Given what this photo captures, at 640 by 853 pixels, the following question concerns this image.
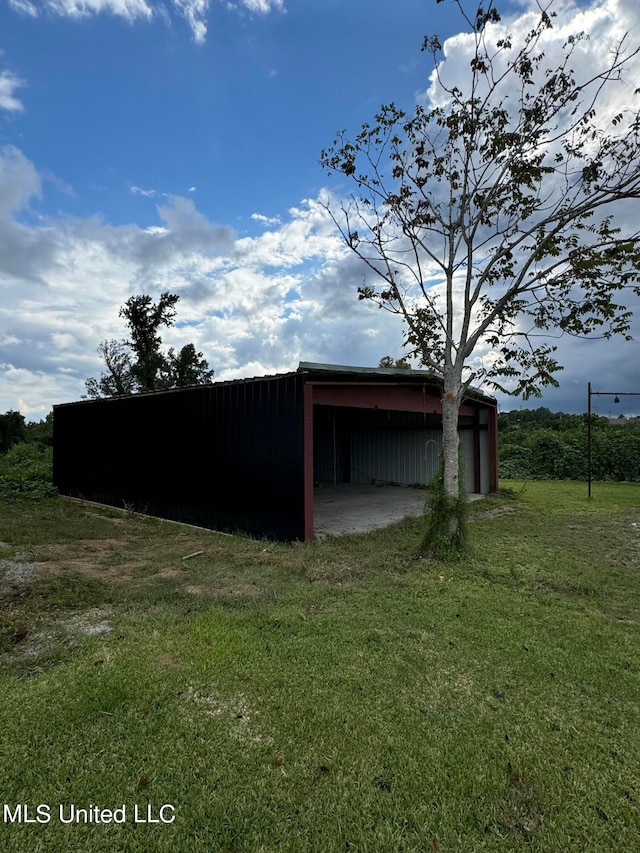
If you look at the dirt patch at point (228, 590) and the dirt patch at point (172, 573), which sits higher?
the dirt patch at point (228, 590)

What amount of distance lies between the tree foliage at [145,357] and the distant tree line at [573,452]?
45.2ft

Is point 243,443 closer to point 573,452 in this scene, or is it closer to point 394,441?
point 394,441

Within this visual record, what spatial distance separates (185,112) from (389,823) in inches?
395

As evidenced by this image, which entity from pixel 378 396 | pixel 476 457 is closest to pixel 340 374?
pixel 378 396

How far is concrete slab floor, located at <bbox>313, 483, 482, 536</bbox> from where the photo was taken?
7.43 meters

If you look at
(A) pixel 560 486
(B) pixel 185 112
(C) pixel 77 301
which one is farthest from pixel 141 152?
(A) pixel 560 486

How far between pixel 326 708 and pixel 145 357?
67.7 feet

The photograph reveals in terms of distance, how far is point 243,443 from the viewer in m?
6.82

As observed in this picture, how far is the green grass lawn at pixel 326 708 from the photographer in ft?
5.34

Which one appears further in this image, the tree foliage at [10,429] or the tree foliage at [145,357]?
the tree foliage at [145,357]

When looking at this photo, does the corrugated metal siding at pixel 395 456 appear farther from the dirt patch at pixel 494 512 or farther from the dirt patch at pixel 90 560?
the dirt patch at pixel 90 560

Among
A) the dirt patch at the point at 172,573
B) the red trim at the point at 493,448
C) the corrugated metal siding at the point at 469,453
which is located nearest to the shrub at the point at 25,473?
the dirt patch at the point at 172,573

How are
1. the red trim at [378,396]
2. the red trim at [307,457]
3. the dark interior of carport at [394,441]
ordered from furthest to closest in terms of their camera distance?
the dark interior of carport at [394,441] → the red trim at [378,396] → the red trim at [307,457]

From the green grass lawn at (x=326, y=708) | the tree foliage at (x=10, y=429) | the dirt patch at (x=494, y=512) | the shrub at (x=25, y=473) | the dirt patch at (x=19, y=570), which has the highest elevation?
the tree foliage at (x=10, y=429)
